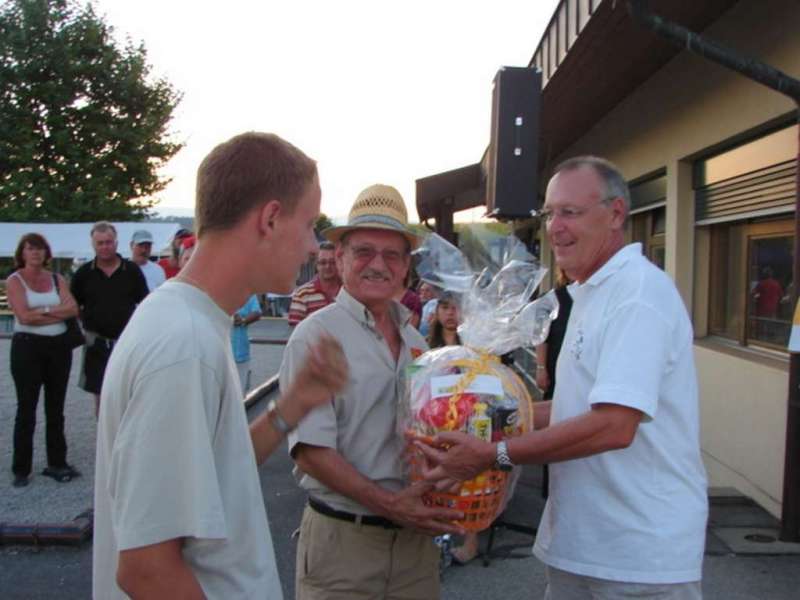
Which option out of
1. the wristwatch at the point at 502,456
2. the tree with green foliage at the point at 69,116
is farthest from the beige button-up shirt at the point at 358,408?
the tree with green foliage at the point at 69,116

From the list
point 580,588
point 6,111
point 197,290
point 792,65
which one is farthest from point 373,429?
point 6,111

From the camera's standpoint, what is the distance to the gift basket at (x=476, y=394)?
6.75 ft

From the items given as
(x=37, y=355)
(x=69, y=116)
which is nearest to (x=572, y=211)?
(x=37, y=355)

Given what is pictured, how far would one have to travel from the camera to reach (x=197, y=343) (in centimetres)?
131

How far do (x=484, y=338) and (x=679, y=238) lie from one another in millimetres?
5063

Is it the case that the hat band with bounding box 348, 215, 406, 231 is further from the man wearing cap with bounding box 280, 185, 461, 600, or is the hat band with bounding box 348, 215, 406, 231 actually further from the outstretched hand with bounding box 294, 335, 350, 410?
the outstretched hand with bounding box 294, 335, 350, 410

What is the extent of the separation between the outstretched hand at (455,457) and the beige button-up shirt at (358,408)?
262mm

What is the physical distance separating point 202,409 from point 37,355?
5095 mm

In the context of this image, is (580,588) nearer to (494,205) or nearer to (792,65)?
(494,205)

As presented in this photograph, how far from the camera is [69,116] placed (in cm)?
2736

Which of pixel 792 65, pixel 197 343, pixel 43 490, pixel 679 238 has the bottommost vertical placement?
pixel 43 490

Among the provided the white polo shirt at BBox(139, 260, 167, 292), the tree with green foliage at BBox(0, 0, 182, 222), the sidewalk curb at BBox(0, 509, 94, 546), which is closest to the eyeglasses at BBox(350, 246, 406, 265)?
the sidewalk curb at BBox(0, 509, 94, 546)

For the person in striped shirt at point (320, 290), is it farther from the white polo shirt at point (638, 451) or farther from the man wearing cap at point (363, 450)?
the white polo shirt at point (638, 451)

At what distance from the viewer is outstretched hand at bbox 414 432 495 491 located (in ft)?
6.48
